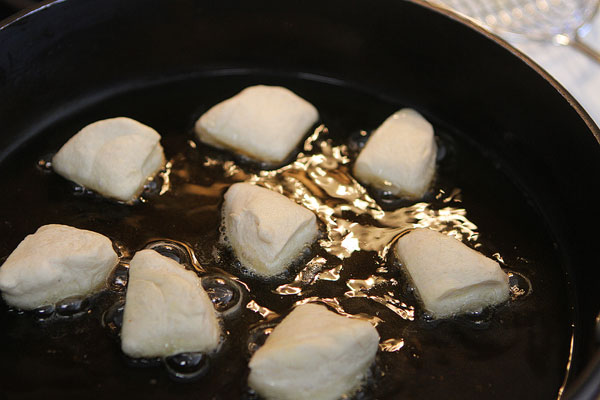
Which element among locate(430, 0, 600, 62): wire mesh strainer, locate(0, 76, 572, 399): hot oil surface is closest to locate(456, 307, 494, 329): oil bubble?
locate(0, 76, 572, 399): hot oil surface

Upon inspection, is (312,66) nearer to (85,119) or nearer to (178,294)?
(85,119)

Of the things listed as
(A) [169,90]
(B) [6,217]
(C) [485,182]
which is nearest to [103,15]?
(A) [169,90]

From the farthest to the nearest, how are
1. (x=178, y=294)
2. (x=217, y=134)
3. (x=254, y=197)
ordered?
1. (x=217, y=134)
2. (x=254, y=197)
3. (x=178, y=294)

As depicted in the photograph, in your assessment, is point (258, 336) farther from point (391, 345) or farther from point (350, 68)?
point (350, 68)

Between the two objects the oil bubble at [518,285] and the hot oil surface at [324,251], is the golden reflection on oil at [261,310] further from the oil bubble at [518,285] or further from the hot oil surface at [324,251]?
the oil bubble at [518,285]

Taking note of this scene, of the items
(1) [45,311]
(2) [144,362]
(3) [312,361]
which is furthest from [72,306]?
(3) [312,361]

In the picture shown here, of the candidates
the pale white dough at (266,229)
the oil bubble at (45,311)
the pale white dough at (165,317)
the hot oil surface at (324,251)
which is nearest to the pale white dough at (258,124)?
the hot oil surface at (324,251)
